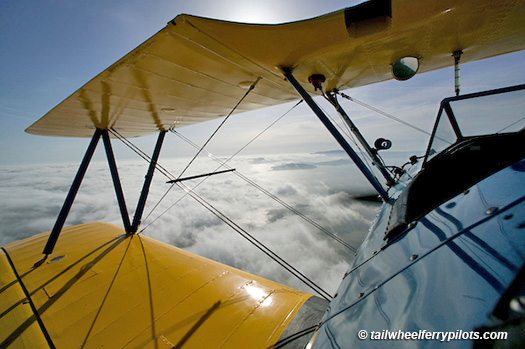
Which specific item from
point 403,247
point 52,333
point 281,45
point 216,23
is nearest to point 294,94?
point 281,45

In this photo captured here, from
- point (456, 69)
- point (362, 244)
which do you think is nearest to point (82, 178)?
point (362, 244)

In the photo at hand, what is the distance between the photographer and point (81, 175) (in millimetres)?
4648

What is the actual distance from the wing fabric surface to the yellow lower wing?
3.06 meters

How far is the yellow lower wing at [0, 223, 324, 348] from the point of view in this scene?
7.21ft

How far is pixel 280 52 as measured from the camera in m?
2.35

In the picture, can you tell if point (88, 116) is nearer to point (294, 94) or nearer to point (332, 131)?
point (294, 94)

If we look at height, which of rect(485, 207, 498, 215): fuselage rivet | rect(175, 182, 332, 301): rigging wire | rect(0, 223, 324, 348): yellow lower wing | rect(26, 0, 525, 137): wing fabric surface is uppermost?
rect(26, 0, 525, 137): wing fabric surface

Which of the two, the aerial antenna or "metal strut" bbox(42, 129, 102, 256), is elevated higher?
the aerial antenna

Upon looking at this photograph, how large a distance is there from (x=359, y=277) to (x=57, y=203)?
286 feet

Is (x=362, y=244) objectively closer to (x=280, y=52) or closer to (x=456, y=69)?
(x=280, y=52)

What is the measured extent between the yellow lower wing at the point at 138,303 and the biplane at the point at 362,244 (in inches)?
0.9

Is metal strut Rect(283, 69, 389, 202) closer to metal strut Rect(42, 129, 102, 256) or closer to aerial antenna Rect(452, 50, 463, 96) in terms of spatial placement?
aerial antenna Rect(452, 50, 463, 96)

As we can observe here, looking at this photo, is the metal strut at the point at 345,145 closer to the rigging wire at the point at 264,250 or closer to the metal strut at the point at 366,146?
the metal strut at the point at 366,146

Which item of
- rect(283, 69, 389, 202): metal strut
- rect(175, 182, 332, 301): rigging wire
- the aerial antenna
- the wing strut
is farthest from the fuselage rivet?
the wing strut
